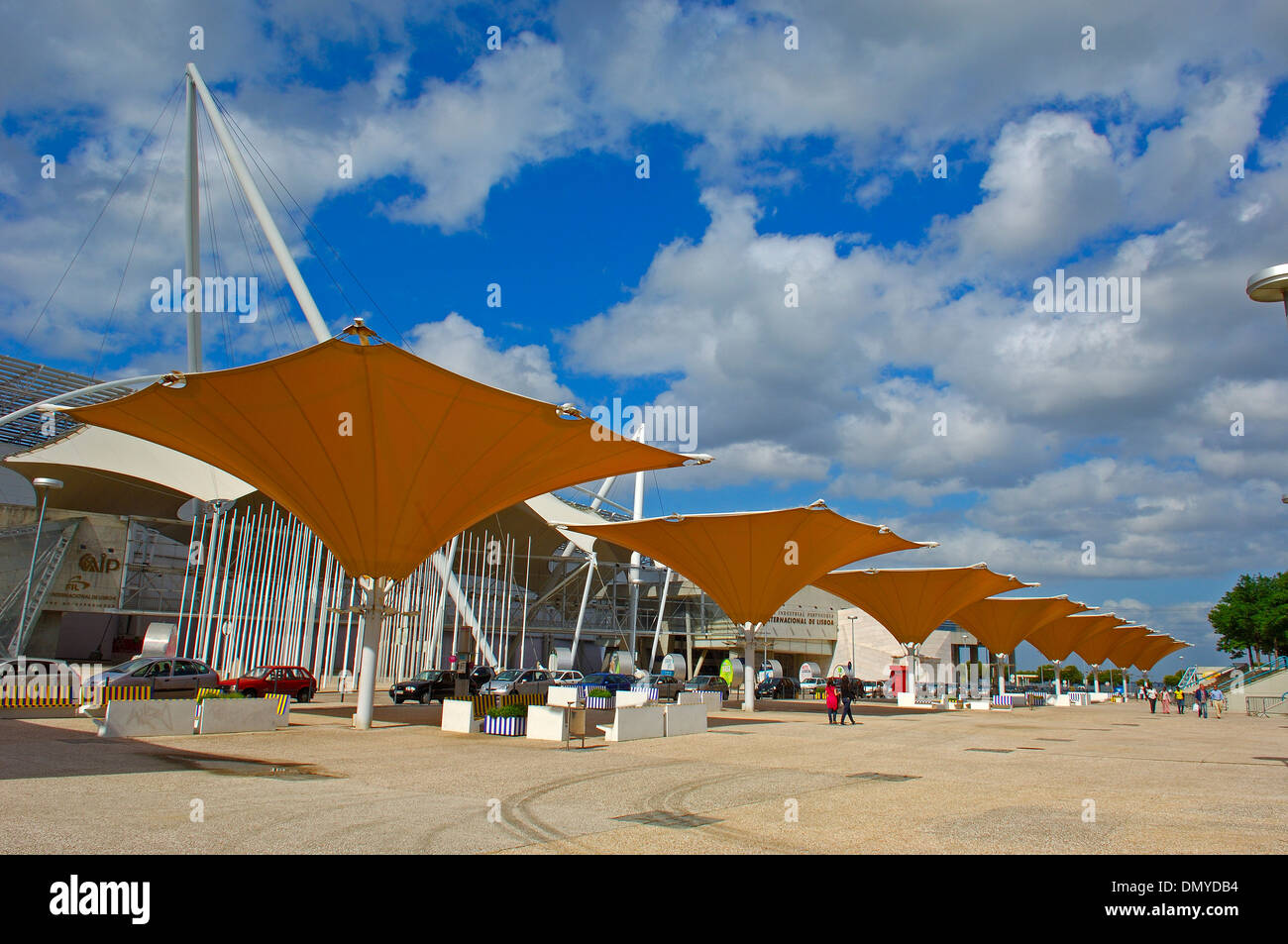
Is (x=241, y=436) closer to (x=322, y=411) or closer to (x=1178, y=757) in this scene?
(x=322, y=411)

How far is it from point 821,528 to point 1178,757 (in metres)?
15.5

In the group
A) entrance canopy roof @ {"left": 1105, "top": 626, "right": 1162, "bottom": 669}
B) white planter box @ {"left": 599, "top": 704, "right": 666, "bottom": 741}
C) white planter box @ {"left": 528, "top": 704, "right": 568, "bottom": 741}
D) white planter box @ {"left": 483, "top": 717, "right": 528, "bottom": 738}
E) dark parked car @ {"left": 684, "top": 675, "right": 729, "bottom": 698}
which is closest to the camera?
white planter box @ {"left": 528, "top": 704, "right": 568, "bottom": 741}

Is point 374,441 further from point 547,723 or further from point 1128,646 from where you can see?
point 1128,646

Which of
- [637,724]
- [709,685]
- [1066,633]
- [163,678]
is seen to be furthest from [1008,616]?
[163,678]

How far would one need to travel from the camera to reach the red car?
29.9 m

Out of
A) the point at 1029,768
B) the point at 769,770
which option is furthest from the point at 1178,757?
the point at 769,770

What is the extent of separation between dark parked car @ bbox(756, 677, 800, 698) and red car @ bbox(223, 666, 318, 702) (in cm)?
2725

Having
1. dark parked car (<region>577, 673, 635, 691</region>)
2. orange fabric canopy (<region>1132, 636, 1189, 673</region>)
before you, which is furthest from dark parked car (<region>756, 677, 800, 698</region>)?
orange fabric canopy (<region>1132, 636, 1189, 673</region>)

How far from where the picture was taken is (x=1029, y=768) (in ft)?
54.4

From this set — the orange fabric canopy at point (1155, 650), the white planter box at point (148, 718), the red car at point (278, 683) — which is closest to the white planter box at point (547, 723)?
the white planter box at point (148, 718)

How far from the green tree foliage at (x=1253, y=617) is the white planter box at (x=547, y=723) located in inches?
3406

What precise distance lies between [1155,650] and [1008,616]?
60531mm

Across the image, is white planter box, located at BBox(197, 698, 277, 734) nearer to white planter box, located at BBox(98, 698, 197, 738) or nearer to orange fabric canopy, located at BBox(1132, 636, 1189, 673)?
white planter box, located at BBox(98, 698, 197, 738)

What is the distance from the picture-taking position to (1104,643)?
90.8 m
